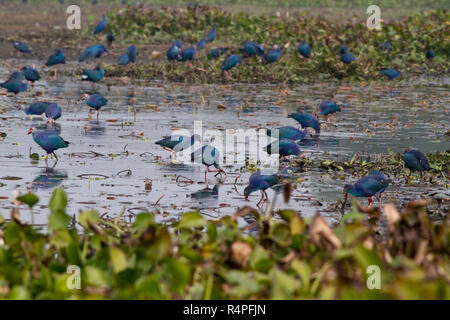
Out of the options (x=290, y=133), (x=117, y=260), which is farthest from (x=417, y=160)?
(x=117, y=260)

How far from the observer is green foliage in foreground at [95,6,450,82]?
20969 mm

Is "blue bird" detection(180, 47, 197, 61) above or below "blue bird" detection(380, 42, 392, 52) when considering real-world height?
below

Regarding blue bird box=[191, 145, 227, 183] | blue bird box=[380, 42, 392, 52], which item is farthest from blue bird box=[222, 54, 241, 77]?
blue bird box=[191, 145, 227, 183]

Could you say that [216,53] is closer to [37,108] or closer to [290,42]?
[290,42]

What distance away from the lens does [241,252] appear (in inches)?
172

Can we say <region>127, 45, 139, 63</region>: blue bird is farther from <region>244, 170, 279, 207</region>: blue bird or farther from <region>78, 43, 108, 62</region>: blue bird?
<region>244, 170, 279, 207</region>: blue bird

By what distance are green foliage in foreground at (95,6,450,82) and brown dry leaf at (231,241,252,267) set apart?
16108 mm

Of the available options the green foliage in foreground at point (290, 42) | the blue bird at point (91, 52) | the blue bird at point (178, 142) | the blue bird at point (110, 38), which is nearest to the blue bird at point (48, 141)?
the blue bird at point (178, 142)

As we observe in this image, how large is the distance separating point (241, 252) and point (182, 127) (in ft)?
31.3

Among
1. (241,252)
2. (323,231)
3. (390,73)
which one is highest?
(390,73)

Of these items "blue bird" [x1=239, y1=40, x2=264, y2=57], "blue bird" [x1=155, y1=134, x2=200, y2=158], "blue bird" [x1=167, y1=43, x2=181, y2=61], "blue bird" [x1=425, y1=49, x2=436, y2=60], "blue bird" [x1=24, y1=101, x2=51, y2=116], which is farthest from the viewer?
"blue bird" [x1=425, y1=49, x2=436, y2=60]

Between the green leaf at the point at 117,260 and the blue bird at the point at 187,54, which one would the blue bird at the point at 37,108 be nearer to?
the blue bird at the point at 187,54
